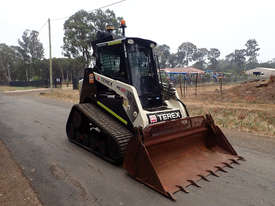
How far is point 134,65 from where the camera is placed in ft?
16.1

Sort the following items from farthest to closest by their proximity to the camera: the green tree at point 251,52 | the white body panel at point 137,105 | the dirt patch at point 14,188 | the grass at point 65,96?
1. the green tree at point 251,52
2. the grass at point 65,96
3. the white body panel at point 137,105
4. the dirt patch at point 14,188

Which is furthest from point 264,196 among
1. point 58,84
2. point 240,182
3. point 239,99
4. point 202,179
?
point 58,84

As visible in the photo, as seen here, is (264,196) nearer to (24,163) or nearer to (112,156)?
(112,156)

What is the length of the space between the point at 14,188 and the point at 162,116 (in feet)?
9.41

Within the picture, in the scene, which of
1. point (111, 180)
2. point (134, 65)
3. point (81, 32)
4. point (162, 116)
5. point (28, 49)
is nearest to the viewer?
point (111, 180)

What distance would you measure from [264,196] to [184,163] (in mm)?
1281

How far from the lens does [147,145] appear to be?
3707mm

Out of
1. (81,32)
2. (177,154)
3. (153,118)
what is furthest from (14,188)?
(81,32)

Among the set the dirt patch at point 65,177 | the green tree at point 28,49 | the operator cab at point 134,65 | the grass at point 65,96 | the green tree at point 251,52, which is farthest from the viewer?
the green tree at point 251,52

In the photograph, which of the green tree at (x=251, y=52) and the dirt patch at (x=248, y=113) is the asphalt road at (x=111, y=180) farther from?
the green tree at (x=251, y=52)

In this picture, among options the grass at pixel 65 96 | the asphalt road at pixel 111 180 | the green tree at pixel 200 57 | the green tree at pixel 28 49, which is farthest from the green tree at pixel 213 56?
the asphalt road at pixel 111 180

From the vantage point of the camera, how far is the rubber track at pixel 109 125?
4171mm

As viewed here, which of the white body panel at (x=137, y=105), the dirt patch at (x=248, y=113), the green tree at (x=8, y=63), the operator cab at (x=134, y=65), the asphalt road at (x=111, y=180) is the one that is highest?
the green tree at (x=8, y=63)

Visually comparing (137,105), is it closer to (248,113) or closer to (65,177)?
(65,177)
